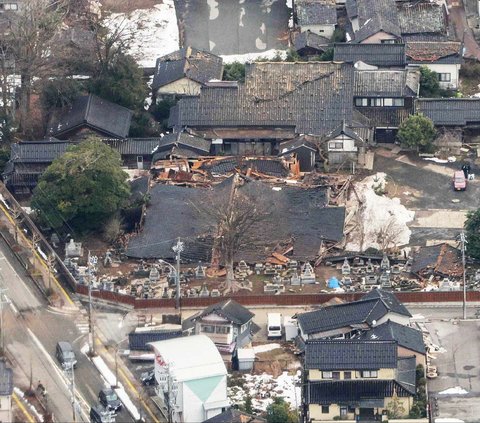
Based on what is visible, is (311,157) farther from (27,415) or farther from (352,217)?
(27,415)

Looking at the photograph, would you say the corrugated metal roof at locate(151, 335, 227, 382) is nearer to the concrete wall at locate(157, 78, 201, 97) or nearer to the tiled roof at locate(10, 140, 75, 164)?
the tiled roof at locate(10, 140, 75, 164)

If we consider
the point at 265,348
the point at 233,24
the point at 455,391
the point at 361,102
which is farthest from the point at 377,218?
the point at 233,24

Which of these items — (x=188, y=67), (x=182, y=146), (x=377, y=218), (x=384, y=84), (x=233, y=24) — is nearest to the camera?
(x=377, y=218)

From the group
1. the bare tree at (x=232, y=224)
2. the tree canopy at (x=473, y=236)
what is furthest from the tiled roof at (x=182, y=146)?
the tree canopy at (x=473, y=236)

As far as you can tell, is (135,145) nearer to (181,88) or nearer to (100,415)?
(181,88)

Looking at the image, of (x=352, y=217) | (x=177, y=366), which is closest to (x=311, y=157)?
(x=352, y=217)

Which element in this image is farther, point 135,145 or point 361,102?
point 361,102

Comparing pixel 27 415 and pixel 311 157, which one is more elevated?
pixel 311 157
